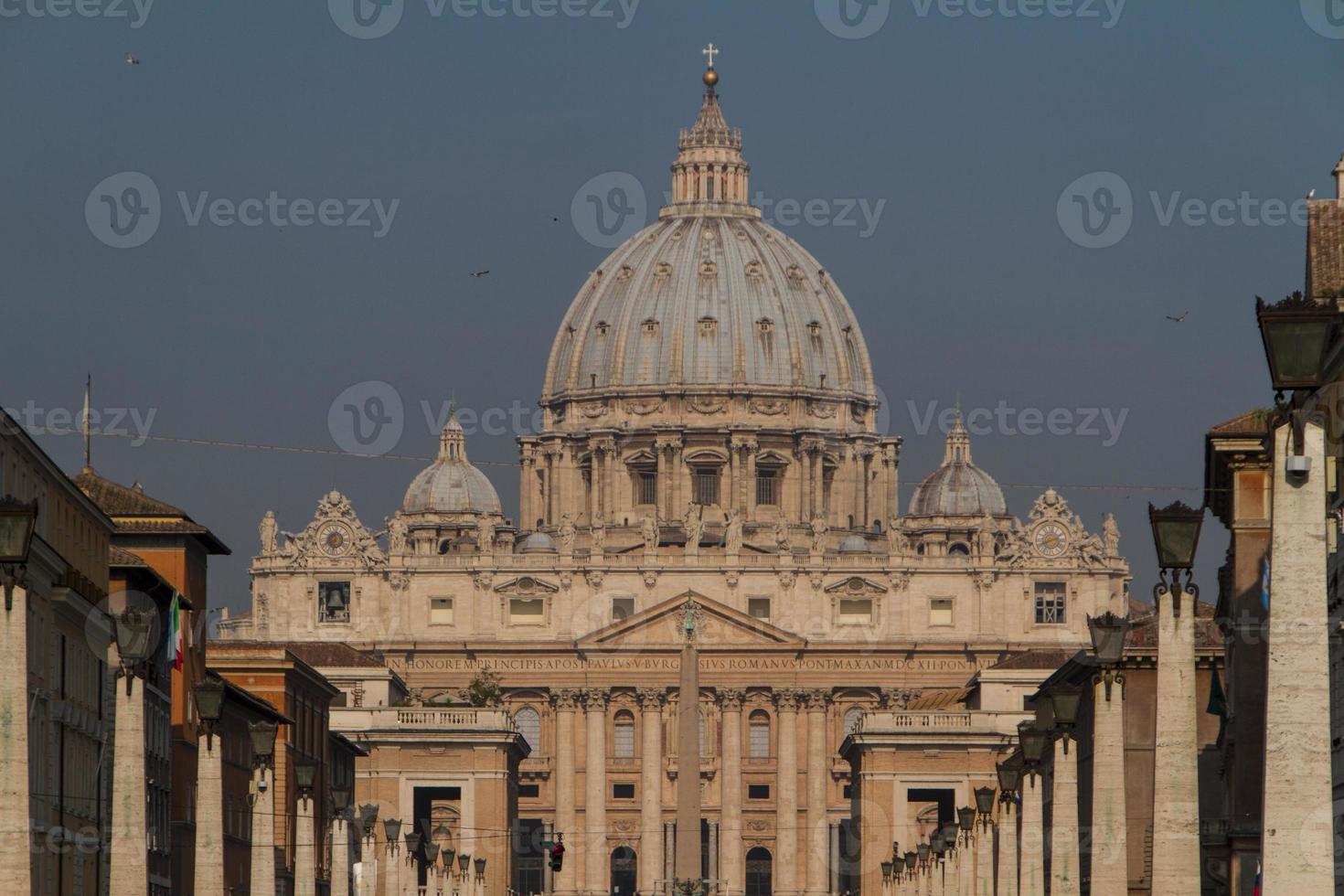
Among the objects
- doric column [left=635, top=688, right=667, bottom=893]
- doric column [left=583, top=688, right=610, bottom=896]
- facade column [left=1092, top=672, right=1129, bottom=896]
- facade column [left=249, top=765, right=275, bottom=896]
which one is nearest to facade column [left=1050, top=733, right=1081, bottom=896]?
facade column [left=1092, top=672, right=1129, bottom=896]

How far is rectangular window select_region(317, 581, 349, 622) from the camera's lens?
641ft

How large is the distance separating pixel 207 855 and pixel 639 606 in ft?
491

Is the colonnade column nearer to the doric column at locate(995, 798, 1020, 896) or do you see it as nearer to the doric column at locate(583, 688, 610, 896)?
the doric column at locate(995, 798, 1020, 896)

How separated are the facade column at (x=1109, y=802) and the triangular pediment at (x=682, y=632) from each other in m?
150

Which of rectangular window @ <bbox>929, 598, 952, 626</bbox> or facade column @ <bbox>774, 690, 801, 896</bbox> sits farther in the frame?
rectangular window @ <bbox>929, 598, 952, 626</bbox>

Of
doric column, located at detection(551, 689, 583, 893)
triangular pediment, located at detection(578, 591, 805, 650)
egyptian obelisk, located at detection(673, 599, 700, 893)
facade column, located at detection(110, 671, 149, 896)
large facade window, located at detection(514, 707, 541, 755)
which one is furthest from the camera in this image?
large facade window, located at detection(514, 707, 541, 755)

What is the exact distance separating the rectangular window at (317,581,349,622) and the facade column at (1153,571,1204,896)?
539ft

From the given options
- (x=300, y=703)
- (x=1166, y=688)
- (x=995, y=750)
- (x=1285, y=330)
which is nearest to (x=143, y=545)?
(x=300, y=703)

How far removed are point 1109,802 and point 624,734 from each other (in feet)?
507

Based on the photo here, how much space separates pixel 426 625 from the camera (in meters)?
195

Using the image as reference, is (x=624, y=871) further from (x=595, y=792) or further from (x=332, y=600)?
(x=332, y=600)

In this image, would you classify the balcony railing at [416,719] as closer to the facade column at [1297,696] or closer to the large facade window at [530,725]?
the large facade window at [530,725]

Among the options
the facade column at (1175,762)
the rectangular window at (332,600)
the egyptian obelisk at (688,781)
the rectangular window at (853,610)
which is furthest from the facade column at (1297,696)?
the rectangular window at (332,600)

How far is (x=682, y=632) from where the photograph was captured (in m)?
190
